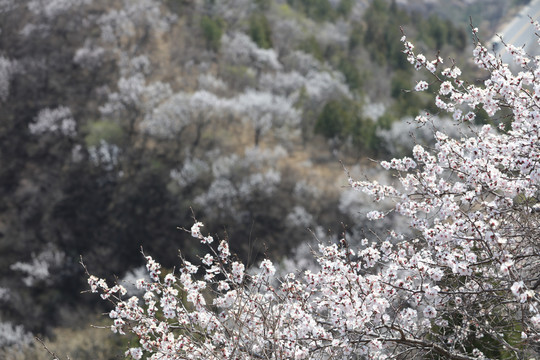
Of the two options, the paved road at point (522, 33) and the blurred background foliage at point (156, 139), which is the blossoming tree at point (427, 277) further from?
the paved road at point (522, 33)

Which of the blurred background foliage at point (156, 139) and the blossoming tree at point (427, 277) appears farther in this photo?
the blurred background foliage at point (156, 139)

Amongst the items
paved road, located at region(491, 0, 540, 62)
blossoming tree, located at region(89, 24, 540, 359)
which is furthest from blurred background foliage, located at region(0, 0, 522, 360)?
paved road, located at region(491, 0, 540, 62)

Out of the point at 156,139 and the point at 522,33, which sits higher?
the point at 522,33

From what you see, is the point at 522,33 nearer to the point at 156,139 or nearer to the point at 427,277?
the point at 156,139

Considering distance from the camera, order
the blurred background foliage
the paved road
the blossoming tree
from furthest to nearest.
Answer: the paved road, the blurred background foliage, the blossoming tree

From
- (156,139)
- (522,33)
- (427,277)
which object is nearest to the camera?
(427,277)

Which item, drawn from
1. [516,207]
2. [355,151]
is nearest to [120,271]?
[355,151]

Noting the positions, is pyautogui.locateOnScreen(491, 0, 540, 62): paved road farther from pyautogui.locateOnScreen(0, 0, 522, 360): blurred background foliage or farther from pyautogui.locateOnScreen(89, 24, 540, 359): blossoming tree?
pyautogui.locateOnScreen(89, 24, 540, 359): blossoming tree

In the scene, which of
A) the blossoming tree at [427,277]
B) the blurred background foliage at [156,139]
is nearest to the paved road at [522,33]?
the blurred background foliage at [156,139]

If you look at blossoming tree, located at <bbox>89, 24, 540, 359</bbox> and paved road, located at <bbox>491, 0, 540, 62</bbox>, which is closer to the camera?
blossoming tree, located at <bbox>89, 24, 540, 359</bbox>

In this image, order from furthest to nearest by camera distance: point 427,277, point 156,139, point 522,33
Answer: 1. point 522,33
2. point 156,139
3. point 427,277

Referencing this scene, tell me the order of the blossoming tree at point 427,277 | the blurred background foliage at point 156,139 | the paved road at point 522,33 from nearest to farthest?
the blossoming tree at point 427,277
the blurred background foliage at point 156,139
the paved road at point 522,33

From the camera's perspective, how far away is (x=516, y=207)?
17.7ft

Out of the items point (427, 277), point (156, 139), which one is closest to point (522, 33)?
point (156, 139)
